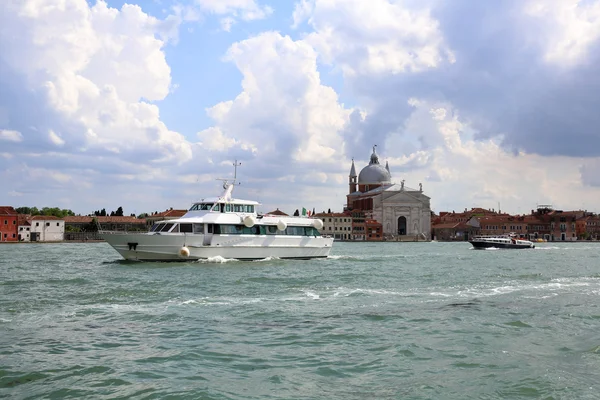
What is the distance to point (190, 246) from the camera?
120 ft

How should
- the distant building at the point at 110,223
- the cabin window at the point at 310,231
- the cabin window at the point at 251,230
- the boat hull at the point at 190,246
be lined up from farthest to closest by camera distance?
1. the distant building at the point at 110,223
2. the cabin window at the point at 310,231
3. the cabin window at the point at 251,230
4. the boat hull at the point at 190,246

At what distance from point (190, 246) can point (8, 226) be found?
7034 cm

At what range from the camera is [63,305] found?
18.8 m

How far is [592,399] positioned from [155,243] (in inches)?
1161

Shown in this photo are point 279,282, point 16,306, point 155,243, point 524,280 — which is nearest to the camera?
point 16,306

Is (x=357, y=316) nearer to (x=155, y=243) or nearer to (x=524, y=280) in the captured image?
(x=524, y=280)

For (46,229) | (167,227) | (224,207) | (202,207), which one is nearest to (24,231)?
(46,229)

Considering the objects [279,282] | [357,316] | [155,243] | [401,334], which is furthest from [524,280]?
[155,243]

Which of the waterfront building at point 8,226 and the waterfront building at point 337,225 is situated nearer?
the waterfront building at point 8,226

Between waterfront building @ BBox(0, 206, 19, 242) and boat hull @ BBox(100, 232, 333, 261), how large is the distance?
211ft

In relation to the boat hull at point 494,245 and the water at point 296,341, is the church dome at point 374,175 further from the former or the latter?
the water at point 296,341

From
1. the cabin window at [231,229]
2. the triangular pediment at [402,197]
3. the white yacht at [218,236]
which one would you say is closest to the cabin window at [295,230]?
the white yacht at [218,236]

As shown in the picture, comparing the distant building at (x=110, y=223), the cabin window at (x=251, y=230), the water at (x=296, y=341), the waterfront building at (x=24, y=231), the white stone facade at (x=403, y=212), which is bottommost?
the water at (x=296, y=341)

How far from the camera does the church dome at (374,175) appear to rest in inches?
6447
